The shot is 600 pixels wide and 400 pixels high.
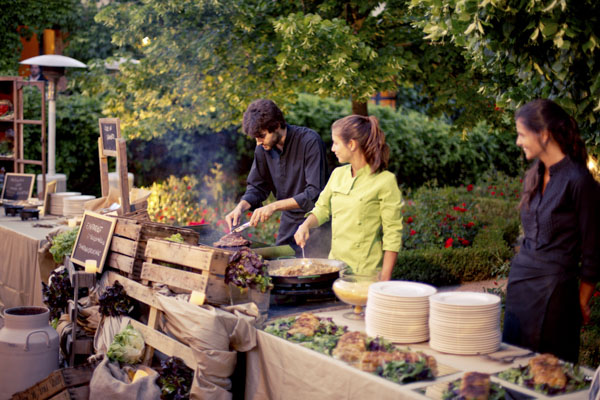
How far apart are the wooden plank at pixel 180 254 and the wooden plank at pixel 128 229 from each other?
189 mm

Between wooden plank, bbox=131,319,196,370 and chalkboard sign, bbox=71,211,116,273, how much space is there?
574 mm

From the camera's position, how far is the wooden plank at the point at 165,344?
299cm

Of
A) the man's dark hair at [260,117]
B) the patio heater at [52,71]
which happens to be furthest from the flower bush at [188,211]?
the man's dark hair at [260,117]

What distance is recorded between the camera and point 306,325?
2.74m

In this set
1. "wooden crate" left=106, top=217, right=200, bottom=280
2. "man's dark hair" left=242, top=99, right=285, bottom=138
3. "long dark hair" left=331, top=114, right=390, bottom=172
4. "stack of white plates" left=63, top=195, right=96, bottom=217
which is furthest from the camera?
"stack of white plates" left=63, top=195, right=96, bottom=217

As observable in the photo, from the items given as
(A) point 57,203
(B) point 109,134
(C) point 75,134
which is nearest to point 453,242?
(A) point 57,203

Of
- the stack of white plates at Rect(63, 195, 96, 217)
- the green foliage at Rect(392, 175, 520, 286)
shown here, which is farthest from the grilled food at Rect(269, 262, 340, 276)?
the green foliage at Rect(392, 175, 520, 286)

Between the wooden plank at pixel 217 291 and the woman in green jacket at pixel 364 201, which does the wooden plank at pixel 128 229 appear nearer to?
the wooden plank at pixel 217 291

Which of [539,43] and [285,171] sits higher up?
[539,43]

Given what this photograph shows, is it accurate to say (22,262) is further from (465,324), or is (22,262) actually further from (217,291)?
(465,324)

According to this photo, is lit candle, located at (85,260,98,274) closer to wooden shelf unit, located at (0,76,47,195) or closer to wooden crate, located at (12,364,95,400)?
wooden crate, located at (12,364,95,400)

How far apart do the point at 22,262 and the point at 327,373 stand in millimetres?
3872

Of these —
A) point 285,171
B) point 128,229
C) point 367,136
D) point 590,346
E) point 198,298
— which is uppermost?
point 367,136

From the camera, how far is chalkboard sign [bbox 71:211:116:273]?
3.84 meters
